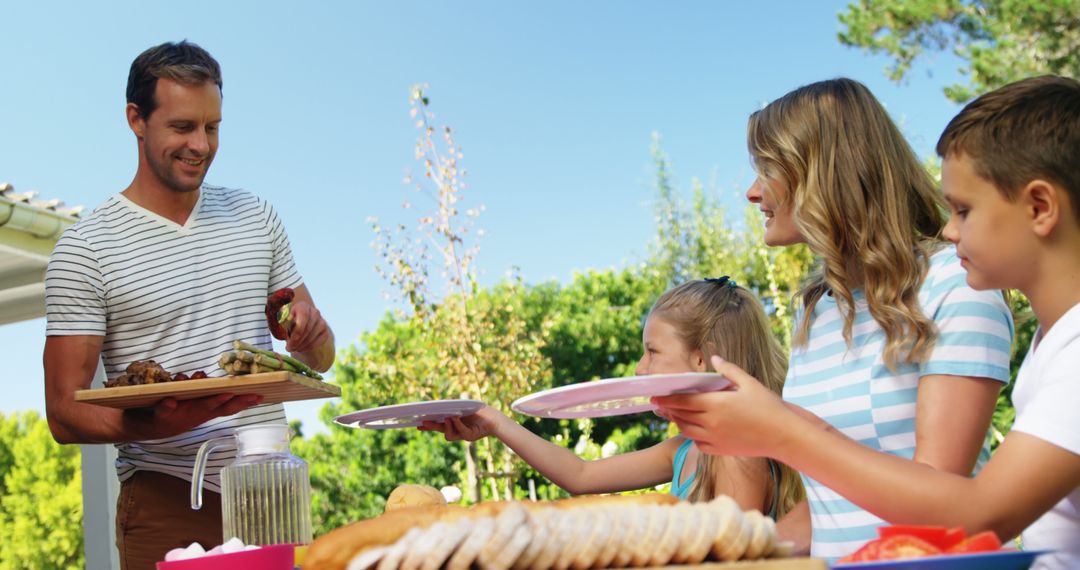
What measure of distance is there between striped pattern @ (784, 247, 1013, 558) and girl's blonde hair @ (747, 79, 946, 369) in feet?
0.17

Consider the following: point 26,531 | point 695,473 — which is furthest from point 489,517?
→ point 26,531

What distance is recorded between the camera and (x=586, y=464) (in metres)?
2.98

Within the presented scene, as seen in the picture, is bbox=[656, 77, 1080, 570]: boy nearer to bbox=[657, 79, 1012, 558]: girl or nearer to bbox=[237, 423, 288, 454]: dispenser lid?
bbox=[657, 79, 1012, 558]: girl

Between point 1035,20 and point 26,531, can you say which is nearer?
point 26,531

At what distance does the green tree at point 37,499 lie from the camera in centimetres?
1062

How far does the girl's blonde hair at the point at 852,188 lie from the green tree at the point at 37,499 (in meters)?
10.1

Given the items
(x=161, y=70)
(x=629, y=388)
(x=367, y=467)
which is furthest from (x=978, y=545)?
(x=367, y=467)

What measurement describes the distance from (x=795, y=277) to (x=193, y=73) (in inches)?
394

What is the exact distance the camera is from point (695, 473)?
2854mm

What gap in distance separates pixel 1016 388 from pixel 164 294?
2.23m

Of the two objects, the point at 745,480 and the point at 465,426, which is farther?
the point at 745,480

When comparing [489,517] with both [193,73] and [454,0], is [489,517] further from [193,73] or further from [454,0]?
[454,0]

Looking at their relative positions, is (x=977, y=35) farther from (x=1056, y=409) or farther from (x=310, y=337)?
(x=1056, y=409)

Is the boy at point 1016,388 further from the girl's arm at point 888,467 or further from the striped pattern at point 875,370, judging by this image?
the striped pattern at point 875,370
